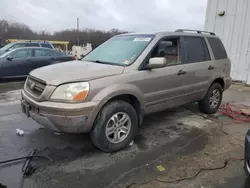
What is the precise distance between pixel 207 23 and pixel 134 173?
8872mm

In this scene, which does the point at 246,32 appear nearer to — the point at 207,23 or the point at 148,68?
the point at 207,23

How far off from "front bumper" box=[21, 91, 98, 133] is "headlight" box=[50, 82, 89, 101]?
0.08 meters

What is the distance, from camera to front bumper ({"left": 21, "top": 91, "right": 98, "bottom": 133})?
276 centimetres

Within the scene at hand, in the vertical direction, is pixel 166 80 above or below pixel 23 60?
above

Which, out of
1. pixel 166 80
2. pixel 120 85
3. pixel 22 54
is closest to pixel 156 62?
pixel 166 80

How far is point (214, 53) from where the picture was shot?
15.8ft

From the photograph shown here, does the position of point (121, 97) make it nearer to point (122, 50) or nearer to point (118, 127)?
point (118, 127)

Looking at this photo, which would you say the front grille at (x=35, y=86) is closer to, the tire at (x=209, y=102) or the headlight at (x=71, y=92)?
the headlight at (x=71, y=92)

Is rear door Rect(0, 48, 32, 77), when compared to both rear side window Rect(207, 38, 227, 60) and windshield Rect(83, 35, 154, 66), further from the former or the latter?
rear side window Rect(207, 38, 227, 60)

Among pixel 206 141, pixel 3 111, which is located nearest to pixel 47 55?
pixel 3 111

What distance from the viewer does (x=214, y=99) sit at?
201 inches

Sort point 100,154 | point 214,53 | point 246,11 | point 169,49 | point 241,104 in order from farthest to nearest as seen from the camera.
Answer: point 246,11, point 241,104, point 214,53, point 169,49, point 100,154

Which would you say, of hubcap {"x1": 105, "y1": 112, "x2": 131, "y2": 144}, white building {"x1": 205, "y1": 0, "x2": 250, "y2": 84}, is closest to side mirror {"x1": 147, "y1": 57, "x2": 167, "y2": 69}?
hubcap {"x1": 105, "y1": 112, "x2": 131, "y2": 144}

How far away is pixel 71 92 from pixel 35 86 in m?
0.70
